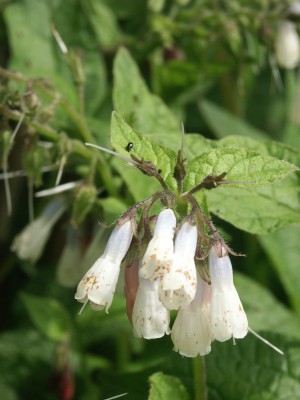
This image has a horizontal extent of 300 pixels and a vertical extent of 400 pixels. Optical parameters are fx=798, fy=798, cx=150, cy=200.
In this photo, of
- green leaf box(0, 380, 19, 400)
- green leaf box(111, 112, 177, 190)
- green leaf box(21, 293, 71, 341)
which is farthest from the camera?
green leaf box(0, 380, 19, 400)

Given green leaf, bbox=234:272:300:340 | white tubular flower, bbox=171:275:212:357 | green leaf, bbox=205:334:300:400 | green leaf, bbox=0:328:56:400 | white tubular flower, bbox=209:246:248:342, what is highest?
white tubular flower, bbox=209:246:248:342

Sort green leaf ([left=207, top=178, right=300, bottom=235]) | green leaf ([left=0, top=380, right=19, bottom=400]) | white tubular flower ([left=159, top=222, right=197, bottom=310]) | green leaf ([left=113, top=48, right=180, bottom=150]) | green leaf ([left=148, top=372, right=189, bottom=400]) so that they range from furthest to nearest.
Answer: green leaf ([left=0, top=380, right=19, bottom=400]) → green leaf ([left=113, top=48, right=180, bottom=150]) → green leaf ([left=207, top=178, right=300, bottom=235]) → green leaf ([left=148, top=372, right=189, bottom=400]) → white tubular flower ([left=159, top=222, right=197, bottom=310])

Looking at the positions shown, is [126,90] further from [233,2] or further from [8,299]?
[8,299]

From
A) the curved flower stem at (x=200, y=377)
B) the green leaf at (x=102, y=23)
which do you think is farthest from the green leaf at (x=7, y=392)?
the green leaf at (x=102, y=23)

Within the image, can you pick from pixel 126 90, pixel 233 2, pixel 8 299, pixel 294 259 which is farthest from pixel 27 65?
pixel 294 259

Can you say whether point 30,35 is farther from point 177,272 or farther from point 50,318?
point 177,272

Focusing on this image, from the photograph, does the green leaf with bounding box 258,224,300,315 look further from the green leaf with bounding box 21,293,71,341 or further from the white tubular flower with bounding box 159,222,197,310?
the white tubular flower with bounding box 159,222,197,310

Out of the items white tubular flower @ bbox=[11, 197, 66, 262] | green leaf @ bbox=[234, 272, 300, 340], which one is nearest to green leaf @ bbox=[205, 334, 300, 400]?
green leaf @ bbox=[234, 272, 300, 340]

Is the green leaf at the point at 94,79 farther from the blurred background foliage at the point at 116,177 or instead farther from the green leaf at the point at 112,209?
the green leaf at the point at 112,209
